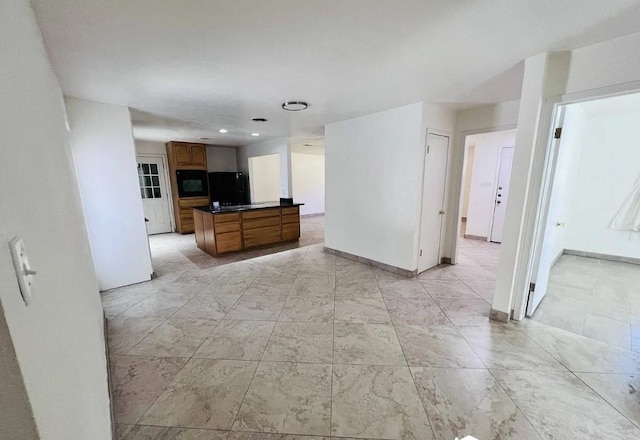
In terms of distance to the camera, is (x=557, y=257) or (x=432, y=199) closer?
(x=432, y=199)

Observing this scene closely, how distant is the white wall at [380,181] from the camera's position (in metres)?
3.40

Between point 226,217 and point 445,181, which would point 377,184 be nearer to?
point 445,181

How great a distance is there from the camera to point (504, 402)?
1.63 metres

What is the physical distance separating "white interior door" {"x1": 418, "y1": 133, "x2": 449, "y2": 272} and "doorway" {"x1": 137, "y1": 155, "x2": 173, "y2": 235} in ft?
21.3

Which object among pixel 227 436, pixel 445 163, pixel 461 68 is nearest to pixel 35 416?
pixel 227 436

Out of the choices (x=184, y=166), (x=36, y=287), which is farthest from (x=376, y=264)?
(x=184, y=166)

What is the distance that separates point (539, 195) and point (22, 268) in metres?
3.10

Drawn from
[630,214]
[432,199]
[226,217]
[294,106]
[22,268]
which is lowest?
[226,217]

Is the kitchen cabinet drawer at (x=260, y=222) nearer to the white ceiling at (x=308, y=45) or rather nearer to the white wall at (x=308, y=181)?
the white ceiling at (x=308, y=45)

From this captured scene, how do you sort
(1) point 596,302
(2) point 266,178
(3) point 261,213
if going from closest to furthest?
(1) point 596,302, (3) point 261,213, (2) point 266,178

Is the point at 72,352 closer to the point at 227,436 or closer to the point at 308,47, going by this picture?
the point at 227,436

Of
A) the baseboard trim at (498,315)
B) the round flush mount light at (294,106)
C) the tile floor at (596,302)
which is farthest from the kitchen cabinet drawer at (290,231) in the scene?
the tile floor at (596,302)

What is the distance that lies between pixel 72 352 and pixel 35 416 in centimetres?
53

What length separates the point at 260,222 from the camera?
5152 mm
